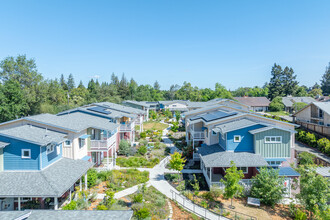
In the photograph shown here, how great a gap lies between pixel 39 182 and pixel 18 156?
296cm

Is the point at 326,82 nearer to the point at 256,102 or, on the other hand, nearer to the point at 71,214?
the point at 256,102

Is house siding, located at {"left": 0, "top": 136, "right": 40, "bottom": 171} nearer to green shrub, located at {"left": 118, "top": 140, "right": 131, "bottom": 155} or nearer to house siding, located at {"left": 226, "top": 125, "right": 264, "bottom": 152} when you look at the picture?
green shrub, located at {"left": 118, "top": 140, "right": 131, "bottom": 155}

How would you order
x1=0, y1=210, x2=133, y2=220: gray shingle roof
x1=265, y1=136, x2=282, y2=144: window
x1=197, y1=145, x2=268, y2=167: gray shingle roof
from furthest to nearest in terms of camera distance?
1. x1=265, y1=136, x2=282, y2=144: window
2. x1=197, y1=145, x2=268, y2=167: gray shingle roof
3. x1=0, y1=210, x2=133, y2=220: gray shingle roof

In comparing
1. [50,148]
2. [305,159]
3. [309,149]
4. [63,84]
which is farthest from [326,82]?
[63,84]

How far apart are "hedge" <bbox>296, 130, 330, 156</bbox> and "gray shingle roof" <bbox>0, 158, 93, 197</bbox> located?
33103 millimetres

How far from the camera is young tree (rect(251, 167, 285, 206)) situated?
54.4 ft

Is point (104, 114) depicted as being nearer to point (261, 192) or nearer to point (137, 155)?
point (137, 155)

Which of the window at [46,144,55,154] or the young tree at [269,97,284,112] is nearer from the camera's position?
the window at [46,144,55,154]

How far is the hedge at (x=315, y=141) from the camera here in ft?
96.3

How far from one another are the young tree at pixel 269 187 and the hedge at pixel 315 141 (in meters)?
17.8

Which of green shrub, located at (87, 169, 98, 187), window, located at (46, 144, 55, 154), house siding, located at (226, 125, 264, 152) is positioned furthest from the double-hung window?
window, located at (46, 144, 55, 154)

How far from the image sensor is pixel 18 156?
1495 cm

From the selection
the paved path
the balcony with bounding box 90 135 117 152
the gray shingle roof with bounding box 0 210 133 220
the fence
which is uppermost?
the balcony with bounding box 90 135 117 152

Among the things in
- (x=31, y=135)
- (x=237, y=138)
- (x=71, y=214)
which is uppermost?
(x=31, y=135)
